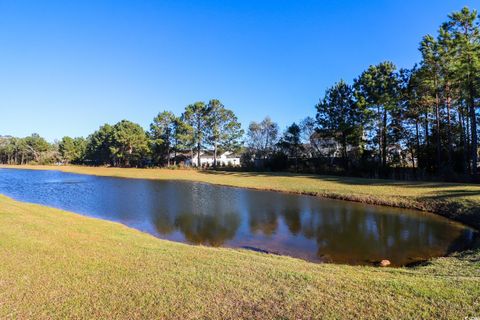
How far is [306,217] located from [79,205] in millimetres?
15499

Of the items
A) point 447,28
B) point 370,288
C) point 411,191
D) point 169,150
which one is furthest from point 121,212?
point 169,150

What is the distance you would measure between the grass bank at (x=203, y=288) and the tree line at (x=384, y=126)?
2585 centimetres

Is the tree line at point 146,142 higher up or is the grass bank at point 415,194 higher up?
the tree line at point 146,142

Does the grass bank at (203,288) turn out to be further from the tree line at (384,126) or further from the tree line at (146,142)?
the tree line at (146,142)

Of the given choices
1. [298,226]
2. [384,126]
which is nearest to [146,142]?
[384,126]

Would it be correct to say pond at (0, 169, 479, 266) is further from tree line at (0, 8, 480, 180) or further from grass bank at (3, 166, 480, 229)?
tree line at (0, 8, 480, 180)

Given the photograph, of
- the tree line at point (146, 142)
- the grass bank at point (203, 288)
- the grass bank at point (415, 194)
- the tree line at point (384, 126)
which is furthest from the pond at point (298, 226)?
the tree line at point (146, 142)

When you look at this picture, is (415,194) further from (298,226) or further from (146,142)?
(146,142)

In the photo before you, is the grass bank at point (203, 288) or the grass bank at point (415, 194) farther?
the grass bank at point (415, 194)

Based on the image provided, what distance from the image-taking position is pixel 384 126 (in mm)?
37094

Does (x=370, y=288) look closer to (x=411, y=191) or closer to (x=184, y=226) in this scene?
(x=184, y=226)

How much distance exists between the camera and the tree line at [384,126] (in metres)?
27.1

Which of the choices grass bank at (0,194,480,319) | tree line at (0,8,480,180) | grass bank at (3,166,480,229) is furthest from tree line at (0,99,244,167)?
grass bank at (0,194,480,319)

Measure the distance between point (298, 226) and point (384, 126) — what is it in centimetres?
2676
